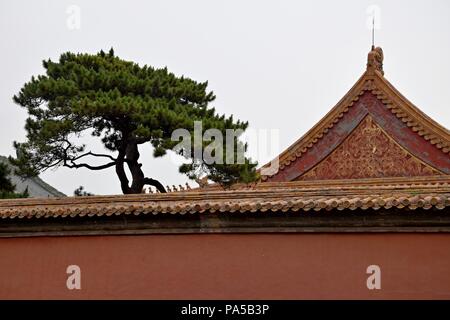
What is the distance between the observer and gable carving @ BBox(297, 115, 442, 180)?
17.1 m

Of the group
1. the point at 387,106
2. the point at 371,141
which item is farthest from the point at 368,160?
the point at 387,106

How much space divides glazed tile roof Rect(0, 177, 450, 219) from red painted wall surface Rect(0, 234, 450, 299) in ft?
1.61

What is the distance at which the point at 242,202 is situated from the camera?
11.2 metres

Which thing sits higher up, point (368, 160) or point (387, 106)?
point (387, 106)

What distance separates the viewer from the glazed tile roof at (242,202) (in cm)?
1039

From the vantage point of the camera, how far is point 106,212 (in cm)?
1162

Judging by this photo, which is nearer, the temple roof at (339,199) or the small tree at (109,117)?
the temple roof at (339,199)

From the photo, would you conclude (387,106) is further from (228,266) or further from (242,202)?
(228,266)

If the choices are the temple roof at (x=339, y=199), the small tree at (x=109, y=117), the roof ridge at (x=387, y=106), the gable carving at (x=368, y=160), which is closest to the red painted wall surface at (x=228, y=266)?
the temple roof at (x=339, y=199)

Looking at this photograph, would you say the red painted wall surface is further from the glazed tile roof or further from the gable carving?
the gable carving

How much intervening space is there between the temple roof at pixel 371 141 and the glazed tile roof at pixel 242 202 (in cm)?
542

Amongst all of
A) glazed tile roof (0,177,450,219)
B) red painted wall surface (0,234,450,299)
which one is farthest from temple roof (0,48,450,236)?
red painted wall surface (0,234,450,299)

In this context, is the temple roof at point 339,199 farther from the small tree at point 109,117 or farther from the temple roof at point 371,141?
the small tree at point 109,117

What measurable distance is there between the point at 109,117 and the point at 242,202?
5.02 metres
